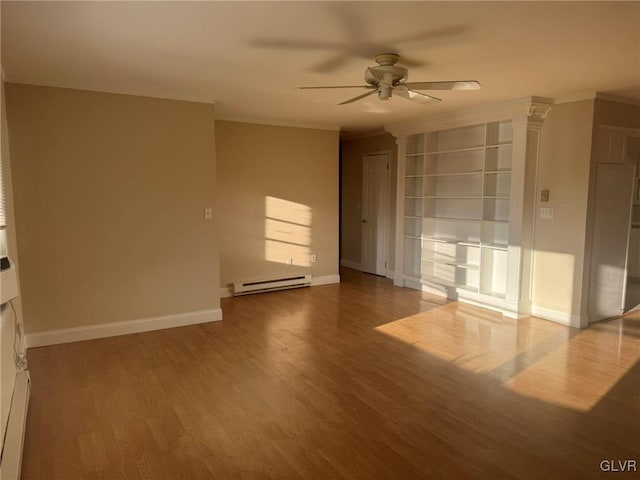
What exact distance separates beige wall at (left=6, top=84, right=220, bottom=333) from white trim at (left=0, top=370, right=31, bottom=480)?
1252mm

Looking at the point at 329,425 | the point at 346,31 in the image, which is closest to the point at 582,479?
the point at 329,425

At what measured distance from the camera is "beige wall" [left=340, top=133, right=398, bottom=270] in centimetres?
702

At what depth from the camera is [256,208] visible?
19.7ft

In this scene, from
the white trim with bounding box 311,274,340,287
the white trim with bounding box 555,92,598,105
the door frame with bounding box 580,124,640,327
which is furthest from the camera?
the white trim with bounding box 311,274,340,287

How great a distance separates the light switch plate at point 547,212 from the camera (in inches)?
186

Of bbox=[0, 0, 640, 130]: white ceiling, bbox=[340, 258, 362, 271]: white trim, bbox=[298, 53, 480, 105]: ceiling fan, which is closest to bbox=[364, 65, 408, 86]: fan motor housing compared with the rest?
bbox=[298, 53, 480, 105]: ceiling fan

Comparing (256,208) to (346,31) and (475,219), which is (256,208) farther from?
(346,31)

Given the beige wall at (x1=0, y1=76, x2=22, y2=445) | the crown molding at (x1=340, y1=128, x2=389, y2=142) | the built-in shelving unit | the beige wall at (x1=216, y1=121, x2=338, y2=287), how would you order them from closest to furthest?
the beige wall at (x1=0, y1=76, x2=22, y2=445) → the built-in shelving unit → the beige wall at (x1=216, y1=121, x2=338, y2=287) → the crown molding at (x1=340, y1=128, x2=389, y2=142)

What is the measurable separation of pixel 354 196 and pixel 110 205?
14.7 ft

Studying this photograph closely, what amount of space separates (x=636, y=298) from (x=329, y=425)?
4.69 meters

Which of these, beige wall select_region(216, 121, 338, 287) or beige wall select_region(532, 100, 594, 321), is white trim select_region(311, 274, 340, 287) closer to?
beige wall select_region(216, 121, 338, 287)

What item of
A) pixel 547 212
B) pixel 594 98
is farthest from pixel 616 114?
pixel 547 212

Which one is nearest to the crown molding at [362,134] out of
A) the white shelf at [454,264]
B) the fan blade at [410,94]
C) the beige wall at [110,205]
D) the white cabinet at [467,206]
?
the white cabinet at [467,206]

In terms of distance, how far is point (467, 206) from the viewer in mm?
5766
